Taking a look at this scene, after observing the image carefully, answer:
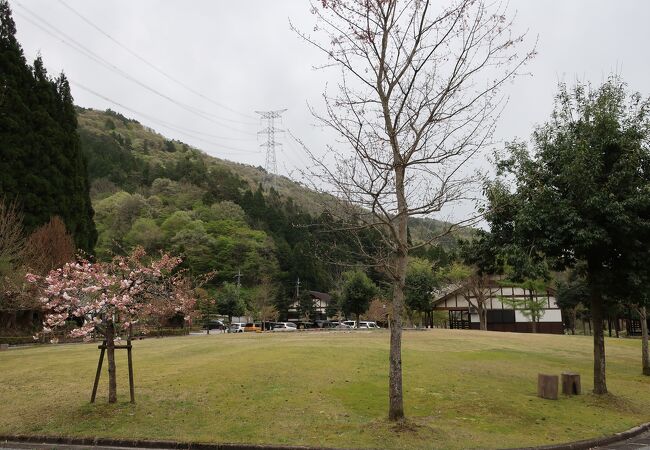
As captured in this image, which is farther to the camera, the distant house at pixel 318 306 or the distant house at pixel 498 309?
A: the distant house at pixel 318 306

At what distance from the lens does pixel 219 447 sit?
29.1 ft

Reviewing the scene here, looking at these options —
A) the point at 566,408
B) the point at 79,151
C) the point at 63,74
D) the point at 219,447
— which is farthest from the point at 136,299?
the point at 63,74

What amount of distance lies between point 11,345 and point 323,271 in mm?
53098

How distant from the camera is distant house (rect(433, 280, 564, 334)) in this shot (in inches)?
2096

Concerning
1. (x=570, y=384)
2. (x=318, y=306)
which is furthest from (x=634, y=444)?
(x=318, y=306)

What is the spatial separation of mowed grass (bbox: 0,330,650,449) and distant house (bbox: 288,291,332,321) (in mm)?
55290

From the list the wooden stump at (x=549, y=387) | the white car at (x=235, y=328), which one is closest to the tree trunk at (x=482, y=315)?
the white car at (x=235, y=328)

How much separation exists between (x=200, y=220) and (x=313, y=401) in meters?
66.7

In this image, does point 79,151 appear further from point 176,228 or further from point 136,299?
point 136,299

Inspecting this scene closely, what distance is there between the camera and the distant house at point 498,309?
2096 inches

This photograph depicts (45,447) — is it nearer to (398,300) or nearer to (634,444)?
(398,300)

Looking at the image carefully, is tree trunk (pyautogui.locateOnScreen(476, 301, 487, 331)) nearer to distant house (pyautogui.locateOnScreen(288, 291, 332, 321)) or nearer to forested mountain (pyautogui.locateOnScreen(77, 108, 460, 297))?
forested mountain (pyautogui.locateOnScreen(77, 108, 460, 297))

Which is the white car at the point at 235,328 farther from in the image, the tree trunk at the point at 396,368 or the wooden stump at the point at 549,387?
the tree trunk at the point at 396,368

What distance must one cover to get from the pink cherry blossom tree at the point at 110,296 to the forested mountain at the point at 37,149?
2580cm
